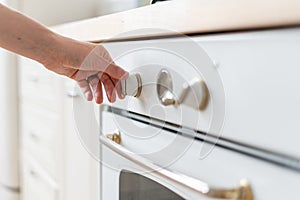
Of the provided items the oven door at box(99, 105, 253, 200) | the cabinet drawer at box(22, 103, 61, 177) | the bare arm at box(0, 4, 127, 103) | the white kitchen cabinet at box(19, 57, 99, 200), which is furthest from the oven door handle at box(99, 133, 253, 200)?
the cabinet drawer at box(22, 103, 61, 177)

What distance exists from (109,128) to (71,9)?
1220 millimetres

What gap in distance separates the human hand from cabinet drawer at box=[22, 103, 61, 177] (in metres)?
0.47

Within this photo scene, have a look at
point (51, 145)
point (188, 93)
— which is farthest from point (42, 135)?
point (188, 93)

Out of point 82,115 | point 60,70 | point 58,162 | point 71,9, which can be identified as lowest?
point 58,162

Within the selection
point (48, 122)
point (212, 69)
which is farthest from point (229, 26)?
point (48, 122)

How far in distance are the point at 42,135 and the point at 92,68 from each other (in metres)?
0.73

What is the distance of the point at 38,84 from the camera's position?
4.36 ft

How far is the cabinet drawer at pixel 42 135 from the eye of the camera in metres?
1.09

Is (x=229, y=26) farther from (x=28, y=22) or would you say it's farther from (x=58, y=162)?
(x=58, y=162)

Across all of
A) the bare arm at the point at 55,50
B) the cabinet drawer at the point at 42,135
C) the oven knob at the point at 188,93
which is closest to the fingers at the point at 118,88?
the bare arm at the point at 55,50

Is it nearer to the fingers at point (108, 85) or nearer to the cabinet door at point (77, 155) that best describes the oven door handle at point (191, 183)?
the fingers at point (108, 85)

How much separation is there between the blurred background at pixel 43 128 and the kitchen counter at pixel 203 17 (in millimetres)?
249

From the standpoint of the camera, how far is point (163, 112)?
0.51 meters

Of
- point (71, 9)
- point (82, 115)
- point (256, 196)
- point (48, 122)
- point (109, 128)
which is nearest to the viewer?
point (256, 196)
